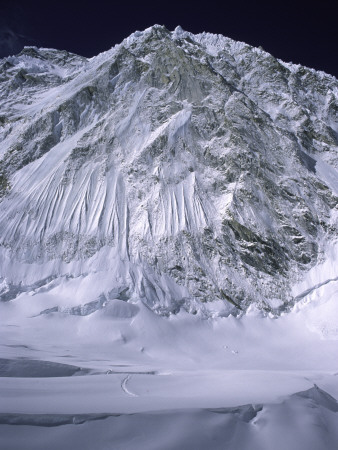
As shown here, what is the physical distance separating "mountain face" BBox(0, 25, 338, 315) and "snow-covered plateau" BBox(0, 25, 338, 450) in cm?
19

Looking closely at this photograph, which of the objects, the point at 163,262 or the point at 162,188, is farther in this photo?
the point at 162,188

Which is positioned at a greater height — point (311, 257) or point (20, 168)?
point (20, 168)

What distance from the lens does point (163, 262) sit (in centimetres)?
3095

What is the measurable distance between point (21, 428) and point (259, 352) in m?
21.2

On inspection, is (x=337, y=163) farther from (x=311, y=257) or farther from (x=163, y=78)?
(x=163, y=78)

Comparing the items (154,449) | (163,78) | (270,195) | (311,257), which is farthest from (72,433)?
(163,78)

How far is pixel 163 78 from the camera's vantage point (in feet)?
158

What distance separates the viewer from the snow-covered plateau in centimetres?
726

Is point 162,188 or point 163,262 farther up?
point 162,188

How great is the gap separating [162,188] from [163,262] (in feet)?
30.2

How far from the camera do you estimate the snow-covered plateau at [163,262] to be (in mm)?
7258

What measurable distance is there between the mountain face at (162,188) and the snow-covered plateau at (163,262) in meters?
0.19

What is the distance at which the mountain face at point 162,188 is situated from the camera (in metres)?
30.1

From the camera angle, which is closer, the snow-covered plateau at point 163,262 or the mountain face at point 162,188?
the snow-covered plateau at point 163,262
